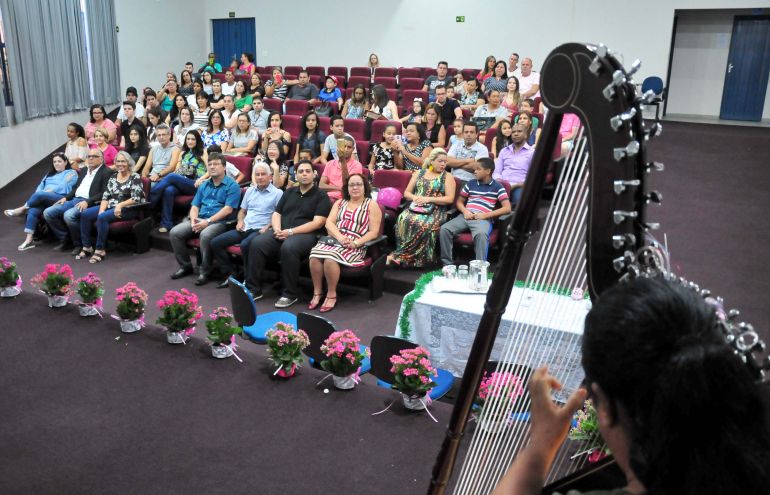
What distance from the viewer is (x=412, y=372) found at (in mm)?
2963

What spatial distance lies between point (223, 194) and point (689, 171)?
5440 millimetres

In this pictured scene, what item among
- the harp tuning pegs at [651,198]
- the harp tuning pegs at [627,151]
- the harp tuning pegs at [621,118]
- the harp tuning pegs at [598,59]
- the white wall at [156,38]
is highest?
the white wall at [156,38]

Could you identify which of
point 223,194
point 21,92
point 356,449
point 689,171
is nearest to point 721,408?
point 356,449

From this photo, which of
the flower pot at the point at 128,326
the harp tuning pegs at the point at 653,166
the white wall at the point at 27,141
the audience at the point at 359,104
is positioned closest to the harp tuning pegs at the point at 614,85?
the harp tuning pegs at the point at 653,166

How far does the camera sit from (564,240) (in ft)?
4.98

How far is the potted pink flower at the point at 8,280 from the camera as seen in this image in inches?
169

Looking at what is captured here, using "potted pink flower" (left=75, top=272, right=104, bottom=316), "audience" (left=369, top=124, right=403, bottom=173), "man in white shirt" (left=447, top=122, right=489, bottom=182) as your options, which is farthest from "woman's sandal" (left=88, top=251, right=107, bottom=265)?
"man in white shirt" (left=447, top=122, right=489, bottom=182)

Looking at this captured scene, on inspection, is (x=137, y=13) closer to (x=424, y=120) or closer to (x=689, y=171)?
(x=424, y=120)

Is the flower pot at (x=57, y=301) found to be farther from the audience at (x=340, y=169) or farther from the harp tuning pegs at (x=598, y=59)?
the harp tuning pegs at (x=598, y=59)

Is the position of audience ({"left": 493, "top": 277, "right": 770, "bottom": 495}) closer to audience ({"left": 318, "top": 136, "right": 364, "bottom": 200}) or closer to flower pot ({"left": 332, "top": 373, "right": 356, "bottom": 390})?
flower pot ({"left": 332, "top": 373, "right": 356, "bottom": 390})

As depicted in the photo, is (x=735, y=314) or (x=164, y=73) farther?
(x=164, y=73)

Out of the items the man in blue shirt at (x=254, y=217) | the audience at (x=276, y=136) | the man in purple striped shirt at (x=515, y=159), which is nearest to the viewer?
the man in blue shirt at (x=254, y=217)

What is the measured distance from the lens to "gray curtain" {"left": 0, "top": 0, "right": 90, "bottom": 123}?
30.4 ft

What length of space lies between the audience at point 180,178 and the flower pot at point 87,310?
2.68 metres
